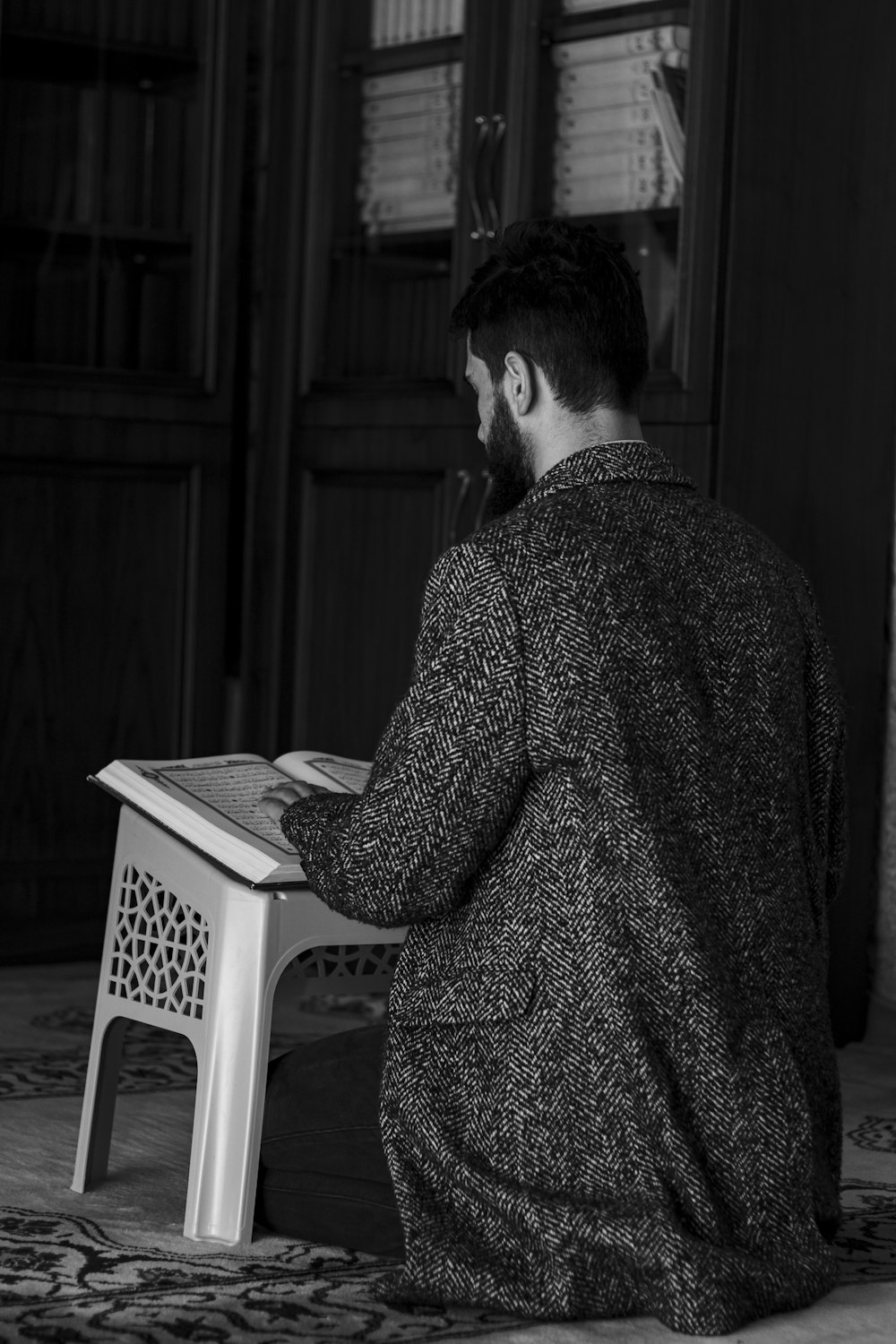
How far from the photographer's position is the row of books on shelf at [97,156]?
3541 mm

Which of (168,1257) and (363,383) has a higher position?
(363,383)

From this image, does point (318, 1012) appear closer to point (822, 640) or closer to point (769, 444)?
point (769, 444)

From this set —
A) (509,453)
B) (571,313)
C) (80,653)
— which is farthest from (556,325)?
(80,653)

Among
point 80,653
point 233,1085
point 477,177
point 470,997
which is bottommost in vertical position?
point 233,1085

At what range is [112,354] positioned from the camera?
3643 millimetres

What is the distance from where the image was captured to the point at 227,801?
80.8 inches

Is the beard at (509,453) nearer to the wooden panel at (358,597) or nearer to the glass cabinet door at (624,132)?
the glass cabinet door at (624,132)

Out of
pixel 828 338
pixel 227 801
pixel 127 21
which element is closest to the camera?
pixel 227 801

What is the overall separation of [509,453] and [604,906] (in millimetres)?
462

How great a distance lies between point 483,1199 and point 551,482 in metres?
0.67

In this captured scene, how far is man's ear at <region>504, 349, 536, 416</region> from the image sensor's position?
1.75m

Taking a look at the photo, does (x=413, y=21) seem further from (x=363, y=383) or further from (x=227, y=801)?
(x=227, y=801)

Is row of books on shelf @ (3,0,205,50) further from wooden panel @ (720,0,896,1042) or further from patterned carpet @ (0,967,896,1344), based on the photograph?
patterned carpet @ (0,967,896,1344)

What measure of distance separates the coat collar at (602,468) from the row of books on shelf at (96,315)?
81.7 inches
